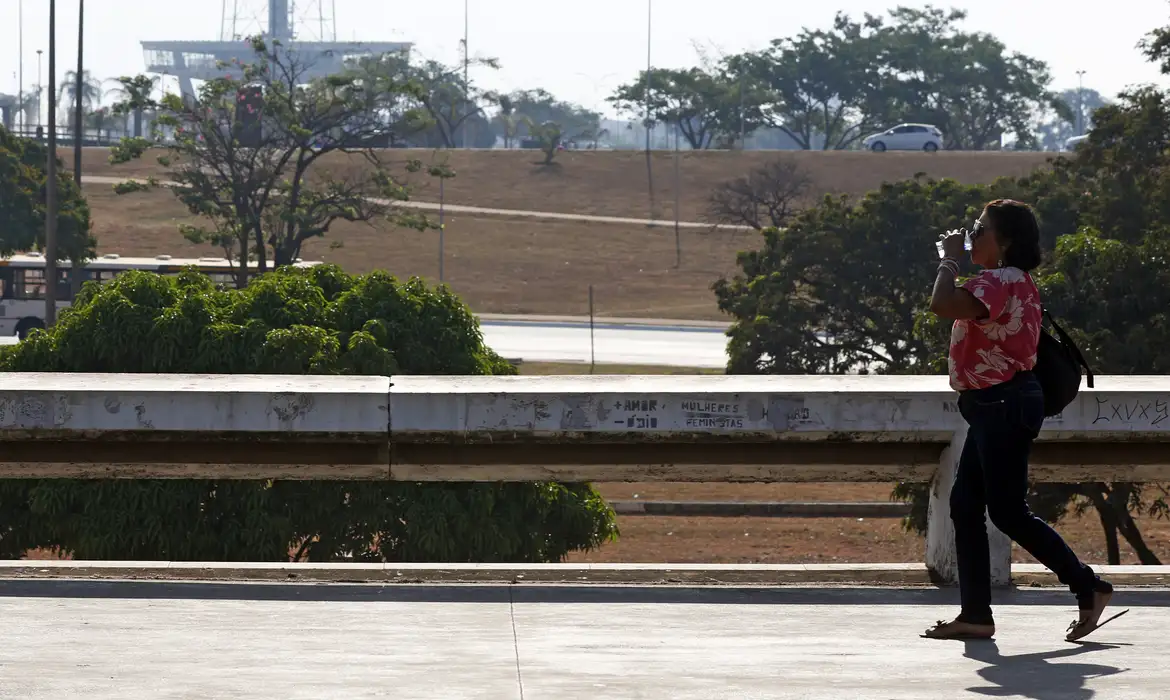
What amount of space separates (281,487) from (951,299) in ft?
29.0

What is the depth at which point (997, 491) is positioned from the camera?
516 centimetres

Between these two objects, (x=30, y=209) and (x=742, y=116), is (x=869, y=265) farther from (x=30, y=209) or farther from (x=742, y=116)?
(x=742, y=116)

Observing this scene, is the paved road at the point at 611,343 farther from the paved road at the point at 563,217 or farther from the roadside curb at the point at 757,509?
the paved road at the point at 563,217

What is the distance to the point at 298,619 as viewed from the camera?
5344mm

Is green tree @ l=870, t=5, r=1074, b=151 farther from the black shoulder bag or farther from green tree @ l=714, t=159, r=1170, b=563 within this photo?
the black shoulder bag

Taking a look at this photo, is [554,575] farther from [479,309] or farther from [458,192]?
[458,192]

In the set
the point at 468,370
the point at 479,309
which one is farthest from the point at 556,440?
the point at 479,309

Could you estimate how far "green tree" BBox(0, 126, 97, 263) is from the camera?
163 feet

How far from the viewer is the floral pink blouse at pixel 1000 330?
5.03 m

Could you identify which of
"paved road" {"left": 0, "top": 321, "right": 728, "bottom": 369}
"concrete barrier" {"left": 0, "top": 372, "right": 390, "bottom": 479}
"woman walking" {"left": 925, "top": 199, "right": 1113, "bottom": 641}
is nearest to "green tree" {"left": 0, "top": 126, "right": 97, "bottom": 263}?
"paved road" {"left": 0, "top": 321, "right": 728, "bottom": 369}

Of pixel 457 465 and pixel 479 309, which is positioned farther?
pixel 479 309

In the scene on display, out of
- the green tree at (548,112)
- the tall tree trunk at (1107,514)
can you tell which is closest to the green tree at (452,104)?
the green tree at (548,112)

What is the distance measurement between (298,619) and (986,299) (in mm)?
2448

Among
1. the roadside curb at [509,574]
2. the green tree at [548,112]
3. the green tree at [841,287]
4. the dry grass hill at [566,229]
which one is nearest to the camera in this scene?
the roadside curb at [509,574]
